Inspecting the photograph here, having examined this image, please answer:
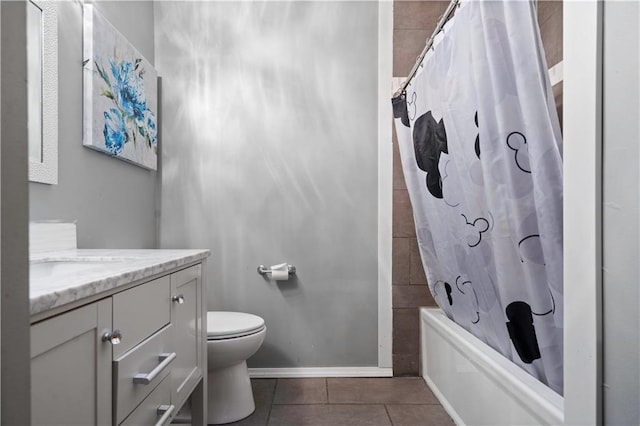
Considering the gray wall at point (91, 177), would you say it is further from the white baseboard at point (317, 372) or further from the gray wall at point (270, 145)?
the white baseboard at point (317, 372)

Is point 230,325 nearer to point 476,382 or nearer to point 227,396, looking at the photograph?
point 227,396

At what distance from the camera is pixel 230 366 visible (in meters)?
1.78

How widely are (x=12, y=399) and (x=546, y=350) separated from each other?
119cm

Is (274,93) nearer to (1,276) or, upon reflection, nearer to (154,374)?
(154,374)

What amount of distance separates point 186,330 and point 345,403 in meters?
1.04

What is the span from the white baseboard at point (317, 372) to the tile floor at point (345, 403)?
0.11 ft

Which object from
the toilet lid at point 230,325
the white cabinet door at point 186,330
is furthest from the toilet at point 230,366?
the white cabinet door at point 186,330

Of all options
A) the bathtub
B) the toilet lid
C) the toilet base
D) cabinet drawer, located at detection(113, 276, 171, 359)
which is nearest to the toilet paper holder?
the toilet lid

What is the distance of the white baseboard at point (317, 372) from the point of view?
2.21 m

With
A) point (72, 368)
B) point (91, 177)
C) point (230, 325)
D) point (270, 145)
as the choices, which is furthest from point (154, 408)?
point (270, 145)

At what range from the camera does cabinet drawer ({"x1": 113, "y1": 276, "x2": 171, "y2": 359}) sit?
811mm

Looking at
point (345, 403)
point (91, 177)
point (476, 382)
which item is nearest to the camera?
point (476, 382)

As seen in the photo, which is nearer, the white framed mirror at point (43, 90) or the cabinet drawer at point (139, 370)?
the cabinet drawer at point (139, 370)

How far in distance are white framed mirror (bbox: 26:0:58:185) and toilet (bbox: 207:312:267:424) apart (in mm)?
893
